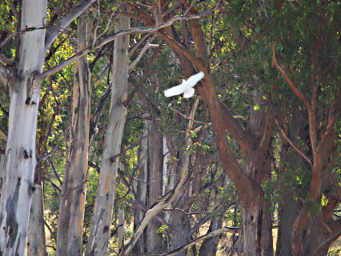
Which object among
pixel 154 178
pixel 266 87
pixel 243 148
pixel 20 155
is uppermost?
pixel 266 87

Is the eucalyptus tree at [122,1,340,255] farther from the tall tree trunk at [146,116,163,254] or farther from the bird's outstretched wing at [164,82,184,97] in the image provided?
the tall tree trunk at [146,116,163,254]

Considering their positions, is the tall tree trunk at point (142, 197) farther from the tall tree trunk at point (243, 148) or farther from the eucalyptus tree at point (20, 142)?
the eucalyptus tree at point (20, 142)

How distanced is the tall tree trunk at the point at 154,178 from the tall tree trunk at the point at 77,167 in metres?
4.82

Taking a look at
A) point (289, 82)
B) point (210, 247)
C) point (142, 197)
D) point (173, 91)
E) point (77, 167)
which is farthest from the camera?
point (142, 197)

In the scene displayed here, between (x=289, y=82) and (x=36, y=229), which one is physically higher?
(x=289, y=82)

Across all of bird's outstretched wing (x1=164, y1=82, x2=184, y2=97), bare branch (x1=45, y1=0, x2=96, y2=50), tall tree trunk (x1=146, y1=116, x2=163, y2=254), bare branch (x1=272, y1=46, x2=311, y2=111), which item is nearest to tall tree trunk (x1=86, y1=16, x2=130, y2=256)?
bare branch (x1=45, y1=0, x2=96, y2=50)

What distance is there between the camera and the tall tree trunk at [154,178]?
16.0m

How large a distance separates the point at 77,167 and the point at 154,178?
5.16 meters

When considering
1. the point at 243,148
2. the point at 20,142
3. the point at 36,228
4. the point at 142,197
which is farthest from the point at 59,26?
the point at 142,197

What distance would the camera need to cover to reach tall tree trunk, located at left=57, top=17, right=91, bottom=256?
11.0 m

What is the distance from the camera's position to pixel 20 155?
270 inches

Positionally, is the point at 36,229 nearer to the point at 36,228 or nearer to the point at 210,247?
the point at 36,228

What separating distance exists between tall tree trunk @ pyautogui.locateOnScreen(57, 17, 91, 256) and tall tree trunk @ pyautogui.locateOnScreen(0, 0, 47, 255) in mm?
3997

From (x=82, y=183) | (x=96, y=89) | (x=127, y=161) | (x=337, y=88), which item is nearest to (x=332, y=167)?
(x=337, y=88)
